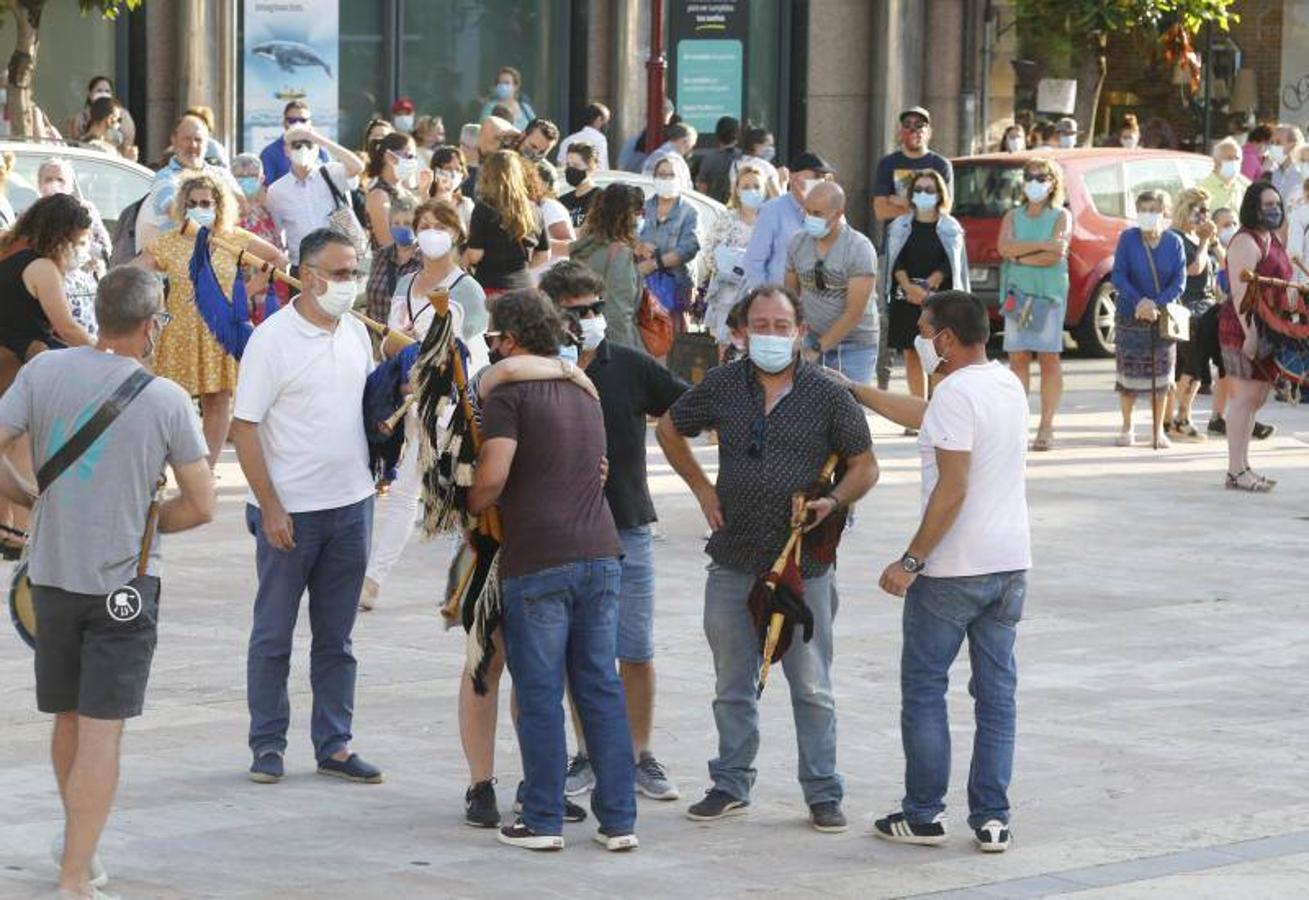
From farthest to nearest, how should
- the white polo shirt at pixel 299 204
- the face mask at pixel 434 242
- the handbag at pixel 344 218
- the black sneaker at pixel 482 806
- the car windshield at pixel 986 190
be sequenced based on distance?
the car windshield at pixel 986 190 → the white polo shirt at pixel 299 204 → the handbag at pixel 344 218 → the face mask at pixel 434 242 → the black sneaker at pixel 482 806

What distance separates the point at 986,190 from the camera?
78.0ft

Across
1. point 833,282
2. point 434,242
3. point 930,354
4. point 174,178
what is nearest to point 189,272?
point 174,178

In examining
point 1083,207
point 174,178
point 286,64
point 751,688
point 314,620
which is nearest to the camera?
point 751,688

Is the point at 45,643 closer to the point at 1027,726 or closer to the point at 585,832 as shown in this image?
the point at 585,832

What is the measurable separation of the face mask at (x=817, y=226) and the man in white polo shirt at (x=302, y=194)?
3952 millimetres

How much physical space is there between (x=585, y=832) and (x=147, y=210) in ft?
24.3

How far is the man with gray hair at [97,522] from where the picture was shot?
24.0 feet

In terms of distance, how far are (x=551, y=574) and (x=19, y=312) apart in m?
5.23

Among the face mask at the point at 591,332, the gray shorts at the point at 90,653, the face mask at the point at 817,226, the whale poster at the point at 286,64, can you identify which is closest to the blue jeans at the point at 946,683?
the face mask at the point at 591,332

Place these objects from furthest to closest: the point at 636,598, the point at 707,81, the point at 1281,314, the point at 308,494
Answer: the point at 707,81, the point at 1281,314, the point at 308,494, the point at 636,598

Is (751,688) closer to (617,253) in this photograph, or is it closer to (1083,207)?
(617,253)

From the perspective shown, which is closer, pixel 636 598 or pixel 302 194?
pixel 636 598

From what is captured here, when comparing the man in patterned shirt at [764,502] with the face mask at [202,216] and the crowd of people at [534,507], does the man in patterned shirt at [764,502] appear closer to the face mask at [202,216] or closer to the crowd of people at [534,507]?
the crowd of people at [534,507]

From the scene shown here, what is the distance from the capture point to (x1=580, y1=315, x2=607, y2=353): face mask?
27.6 ft
